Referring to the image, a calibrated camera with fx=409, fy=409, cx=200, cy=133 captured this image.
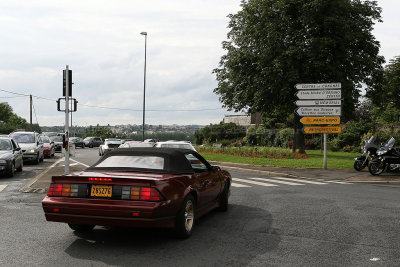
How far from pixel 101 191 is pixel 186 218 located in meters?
1.32

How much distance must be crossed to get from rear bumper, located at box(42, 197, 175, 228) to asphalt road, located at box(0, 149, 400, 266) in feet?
1.19

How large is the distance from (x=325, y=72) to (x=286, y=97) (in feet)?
9.71

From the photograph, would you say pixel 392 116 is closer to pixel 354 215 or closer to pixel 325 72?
pixel 325 72

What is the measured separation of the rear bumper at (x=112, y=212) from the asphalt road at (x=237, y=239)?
0.36m

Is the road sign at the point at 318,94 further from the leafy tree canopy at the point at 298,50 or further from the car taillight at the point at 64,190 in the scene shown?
the car taillight at the point at 64,190

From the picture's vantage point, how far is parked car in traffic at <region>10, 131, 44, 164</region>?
20562mm

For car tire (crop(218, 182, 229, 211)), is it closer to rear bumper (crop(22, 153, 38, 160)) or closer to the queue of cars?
the queue of cars

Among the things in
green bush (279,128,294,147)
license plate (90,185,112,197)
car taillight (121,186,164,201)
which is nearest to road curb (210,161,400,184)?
car taillight (121,186,164,201)

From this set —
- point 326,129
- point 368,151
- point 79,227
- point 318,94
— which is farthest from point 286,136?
point 79,227

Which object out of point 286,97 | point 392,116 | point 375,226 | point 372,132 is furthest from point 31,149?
point 392,116

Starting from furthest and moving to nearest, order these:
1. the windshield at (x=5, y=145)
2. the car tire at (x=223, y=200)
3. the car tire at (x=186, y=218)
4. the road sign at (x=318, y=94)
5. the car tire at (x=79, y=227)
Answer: the road sign at (x=318, y=94) → the windshield at (x=5, y=145) → the car tire at (x=223, y=200) → the car tire at (x=79, y=227) → the car tire at (x=186, y=218)

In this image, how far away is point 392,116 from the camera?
4012cm

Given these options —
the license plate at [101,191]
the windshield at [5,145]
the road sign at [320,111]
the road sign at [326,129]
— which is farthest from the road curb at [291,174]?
the license plate at [101,191]

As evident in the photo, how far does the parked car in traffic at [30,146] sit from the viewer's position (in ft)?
67.5
